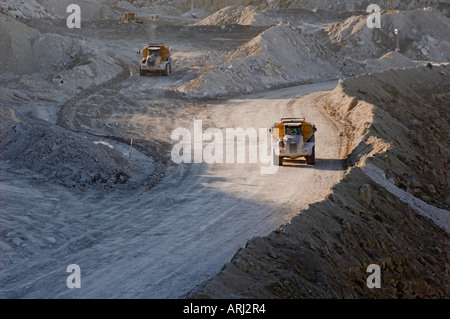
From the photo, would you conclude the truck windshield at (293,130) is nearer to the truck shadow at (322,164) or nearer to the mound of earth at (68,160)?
the truck shadow at (322,164)

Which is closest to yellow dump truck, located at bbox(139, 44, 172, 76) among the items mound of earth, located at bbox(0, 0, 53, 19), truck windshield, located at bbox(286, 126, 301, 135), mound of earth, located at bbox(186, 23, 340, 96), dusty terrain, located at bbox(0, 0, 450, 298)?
dusty terrain, located at bbox(0, 0, 450, 298)

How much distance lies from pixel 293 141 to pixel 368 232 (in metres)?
6.04

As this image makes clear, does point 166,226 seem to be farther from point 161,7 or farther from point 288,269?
point 161,7

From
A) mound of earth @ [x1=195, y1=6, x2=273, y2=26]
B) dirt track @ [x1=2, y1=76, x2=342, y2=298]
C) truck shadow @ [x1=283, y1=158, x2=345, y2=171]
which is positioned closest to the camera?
dirt track @ [x1=2, y1=76, x2=342, y2=298]

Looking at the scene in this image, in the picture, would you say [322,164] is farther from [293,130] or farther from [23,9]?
[23,9]

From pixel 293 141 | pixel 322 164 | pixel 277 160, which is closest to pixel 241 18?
pixel 277 160

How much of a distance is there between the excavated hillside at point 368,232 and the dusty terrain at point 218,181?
53mm

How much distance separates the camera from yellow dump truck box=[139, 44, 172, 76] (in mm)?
40781

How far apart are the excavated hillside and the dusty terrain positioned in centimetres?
5

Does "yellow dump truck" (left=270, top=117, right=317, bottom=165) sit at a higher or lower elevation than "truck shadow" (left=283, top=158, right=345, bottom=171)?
higher

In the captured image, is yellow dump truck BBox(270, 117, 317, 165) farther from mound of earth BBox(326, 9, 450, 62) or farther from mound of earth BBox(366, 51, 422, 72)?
mound of earth BBox(326, 9, 450, 62)

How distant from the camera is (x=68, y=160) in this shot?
69.4 ft

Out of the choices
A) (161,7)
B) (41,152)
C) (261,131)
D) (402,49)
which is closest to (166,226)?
(41,152)

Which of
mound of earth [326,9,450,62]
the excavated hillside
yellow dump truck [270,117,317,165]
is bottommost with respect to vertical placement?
the excavated hillside
